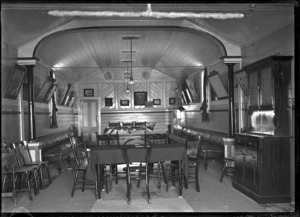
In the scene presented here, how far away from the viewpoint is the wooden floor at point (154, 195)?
3.90 meters

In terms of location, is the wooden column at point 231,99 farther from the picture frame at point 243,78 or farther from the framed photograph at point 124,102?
the framed photograph at point 124,102

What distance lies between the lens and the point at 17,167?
4633 mm

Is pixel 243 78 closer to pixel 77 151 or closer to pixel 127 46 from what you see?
pixel 77 151

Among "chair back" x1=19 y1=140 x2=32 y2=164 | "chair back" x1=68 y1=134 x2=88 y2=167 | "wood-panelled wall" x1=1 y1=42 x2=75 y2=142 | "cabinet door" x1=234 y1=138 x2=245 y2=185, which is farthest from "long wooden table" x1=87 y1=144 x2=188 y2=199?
"chair back" x1=19 y1=140 x2=32 y2=164

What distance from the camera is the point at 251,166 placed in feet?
14.1

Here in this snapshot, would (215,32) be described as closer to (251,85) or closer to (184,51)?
(251,85)

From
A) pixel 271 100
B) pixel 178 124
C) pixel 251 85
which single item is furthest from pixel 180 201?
pixel 178 124

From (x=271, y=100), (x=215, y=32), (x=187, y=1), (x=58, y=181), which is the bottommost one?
(x=58, y=181)

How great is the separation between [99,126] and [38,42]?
729 centimetres

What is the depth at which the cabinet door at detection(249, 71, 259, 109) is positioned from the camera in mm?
4844

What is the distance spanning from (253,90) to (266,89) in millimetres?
474

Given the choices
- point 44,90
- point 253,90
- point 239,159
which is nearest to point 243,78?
point 253,90

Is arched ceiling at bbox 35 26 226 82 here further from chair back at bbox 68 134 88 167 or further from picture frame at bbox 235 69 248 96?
chair back at bbox 68 134 88 167

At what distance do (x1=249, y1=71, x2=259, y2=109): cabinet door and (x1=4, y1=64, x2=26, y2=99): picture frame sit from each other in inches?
170
